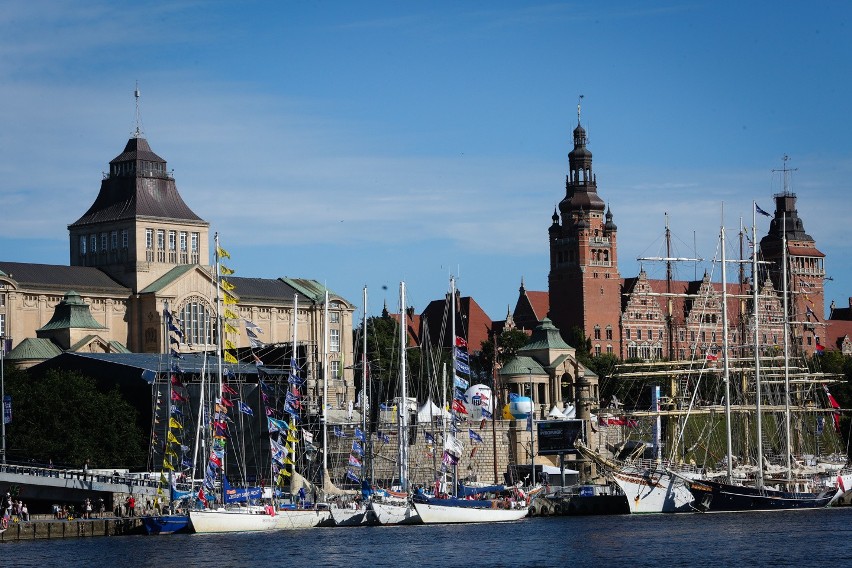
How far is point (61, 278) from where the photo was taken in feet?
524

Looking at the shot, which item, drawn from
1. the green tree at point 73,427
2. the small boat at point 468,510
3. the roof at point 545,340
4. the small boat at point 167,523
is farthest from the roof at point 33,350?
the small boat at point 167,523

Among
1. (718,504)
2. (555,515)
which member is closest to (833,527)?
(718,504)

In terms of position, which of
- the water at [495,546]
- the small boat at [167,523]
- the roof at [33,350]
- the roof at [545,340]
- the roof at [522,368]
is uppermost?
the roof at [545,340]

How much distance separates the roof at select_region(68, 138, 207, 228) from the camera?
168000 mm

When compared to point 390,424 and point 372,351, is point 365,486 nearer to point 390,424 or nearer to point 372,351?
point 390,424

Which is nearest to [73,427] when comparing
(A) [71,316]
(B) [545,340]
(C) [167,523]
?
→ (C) [167,523]

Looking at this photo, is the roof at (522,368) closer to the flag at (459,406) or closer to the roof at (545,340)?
the roof at (545,340)

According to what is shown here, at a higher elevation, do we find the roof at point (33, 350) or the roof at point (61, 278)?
the roof at point (61, 278)

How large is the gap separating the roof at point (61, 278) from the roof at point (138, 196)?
6780 millimetres

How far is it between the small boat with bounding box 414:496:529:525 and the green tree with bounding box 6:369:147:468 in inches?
905

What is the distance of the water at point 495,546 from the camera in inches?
3164

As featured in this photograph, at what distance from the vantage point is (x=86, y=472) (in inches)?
4158

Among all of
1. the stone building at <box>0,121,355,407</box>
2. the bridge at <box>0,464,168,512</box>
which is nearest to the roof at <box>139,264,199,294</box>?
the stone building at <box>0,121,355,407</box>

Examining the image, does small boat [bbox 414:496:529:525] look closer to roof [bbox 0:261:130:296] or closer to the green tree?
the green tree
